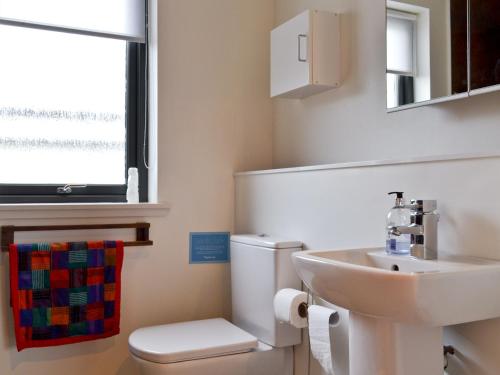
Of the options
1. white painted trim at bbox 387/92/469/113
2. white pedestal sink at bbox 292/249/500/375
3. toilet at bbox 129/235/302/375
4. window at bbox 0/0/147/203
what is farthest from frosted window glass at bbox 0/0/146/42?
white pedestal sink at bbox 292/249/500/375

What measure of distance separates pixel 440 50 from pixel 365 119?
43cm

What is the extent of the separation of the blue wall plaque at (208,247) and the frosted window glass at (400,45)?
1.14 meters

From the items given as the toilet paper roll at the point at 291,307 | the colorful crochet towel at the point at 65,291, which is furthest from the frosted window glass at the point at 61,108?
the toilet paper roll at the point at 291,307

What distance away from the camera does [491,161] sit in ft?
3.96

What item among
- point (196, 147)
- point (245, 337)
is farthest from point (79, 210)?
point (245, 337)

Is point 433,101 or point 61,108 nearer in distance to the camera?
point 433,101

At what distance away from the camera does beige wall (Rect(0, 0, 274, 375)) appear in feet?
7.39

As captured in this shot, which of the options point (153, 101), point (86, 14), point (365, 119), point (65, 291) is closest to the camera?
point (365, 119)

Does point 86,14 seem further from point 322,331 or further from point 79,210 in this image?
point 322,331

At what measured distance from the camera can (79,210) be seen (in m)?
2.12

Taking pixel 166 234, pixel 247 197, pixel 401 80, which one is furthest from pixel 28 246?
pixel 401 80

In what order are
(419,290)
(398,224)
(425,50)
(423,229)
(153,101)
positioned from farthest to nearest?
(153,101) → (425,50) → (398,224) → (423,229) → (419,290)

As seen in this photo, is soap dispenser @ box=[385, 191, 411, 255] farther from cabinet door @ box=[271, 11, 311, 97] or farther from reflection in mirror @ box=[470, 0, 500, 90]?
cabinet door @ box=[271, 11, 311, 97]

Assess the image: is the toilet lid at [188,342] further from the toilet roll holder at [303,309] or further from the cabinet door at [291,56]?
the cabinet door at [291,56]
